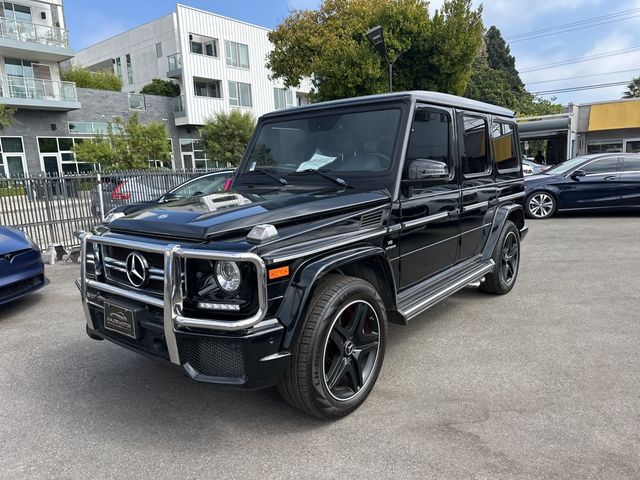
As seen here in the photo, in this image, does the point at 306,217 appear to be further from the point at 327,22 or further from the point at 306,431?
the point at 327,22

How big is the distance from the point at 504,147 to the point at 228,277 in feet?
13.0

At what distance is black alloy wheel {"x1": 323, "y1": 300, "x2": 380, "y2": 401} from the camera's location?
2.84 metres

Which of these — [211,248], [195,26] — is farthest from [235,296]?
[195,26]

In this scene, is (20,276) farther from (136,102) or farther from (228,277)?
(136,102)

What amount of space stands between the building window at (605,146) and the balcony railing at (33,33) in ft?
102

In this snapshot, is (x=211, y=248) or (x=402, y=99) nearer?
(x=211, y=248)

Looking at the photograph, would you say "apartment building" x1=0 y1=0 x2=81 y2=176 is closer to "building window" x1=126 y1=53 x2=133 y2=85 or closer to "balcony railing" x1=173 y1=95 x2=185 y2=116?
"balcony railing" x1=173 y1=95 x2=185 y2=116

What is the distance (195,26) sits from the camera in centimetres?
3048

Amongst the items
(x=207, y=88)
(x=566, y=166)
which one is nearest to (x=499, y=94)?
(x=207, y=88)

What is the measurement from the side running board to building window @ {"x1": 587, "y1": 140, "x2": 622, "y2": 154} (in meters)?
26.5

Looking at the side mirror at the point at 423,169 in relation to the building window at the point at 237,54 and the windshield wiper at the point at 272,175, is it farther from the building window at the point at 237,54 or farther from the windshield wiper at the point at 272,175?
the building window at the point at 237,54

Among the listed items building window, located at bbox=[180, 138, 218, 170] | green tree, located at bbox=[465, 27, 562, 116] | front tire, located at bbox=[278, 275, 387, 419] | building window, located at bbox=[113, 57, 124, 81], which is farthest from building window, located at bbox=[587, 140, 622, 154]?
building window, located at bbox=[113, 57, 124, 81]

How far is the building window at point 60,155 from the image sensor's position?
956 inches

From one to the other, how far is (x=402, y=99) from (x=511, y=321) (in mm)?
2463
